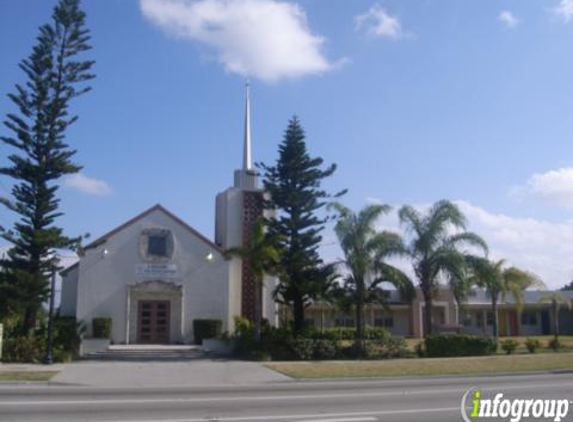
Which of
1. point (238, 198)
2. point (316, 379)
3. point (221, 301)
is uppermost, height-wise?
point (238, 198)

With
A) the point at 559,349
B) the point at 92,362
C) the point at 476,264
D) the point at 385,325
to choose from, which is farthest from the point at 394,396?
the point at 385,325

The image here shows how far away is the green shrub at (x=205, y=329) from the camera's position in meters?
28.8

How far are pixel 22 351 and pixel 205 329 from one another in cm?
855

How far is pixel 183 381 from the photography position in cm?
1769

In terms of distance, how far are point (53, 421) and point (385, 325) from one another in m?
36.1

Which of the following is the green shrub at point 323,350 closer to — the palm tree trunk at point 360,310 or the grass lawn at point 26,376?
the palm tree trunk at point 360,310

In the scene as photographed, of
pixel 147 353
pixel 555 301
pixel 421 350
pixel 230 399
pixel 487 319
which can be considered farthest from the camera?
pixel 487 319

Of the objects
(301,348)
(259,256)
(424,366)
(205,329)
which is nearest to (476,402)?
(424,366)

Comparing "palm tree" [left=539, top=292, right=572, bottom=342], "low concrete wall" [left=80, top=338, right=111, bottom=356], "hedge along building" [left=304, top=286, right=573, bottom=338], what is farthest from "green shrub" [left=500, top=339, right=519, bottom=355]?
"low concrete wall" [left=80, top=338, right=111, bottom=356]

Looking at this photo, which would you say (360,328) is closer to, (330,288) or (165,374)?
(330,288)

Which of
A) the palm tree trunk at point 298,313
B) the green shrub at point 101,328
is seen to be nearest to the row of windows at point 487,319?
the palm tree trunk at point 298,313

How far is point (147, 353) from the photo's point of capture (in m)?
26.1

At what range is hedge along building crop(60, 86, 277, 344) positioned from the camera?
28.8 m

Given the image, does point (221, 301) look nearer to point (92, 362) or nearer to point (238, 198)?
point (238, 198)
